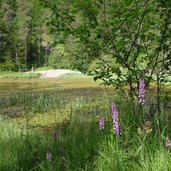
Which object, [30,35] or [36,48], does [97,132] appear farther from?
[36,48]

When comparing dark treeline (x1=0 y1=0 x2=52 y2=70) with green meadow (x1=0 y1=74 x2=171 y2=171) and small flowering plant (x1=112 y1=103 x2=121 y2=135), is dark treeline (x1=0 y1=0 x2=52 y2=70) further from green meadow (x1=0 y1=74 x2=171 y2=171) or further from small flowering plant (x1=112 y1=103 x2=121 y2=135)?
small flowering plant (x1=112 y1=103 x2=121 y2=135)

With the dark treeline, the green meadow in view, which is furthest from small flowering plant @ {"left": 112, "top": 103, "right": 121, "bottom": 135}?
the dark treeline

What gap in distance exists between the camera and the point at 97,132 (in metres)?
4.89

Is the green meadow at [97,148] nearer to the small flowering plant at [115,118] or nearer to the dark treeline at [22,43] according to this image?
the small flowering plant at [115,118]

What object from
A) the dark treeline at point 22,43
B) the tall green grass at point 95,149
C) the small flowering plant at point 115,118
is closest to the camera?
the small flowering plant at point 115,118

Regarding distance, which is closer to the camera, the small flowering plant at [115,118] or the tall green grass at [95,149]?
the small flowering plant at [115,118]

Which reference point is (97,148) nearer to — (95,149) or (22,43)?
(95,149)

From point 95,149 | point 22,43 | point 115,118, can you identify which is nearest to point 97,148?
point 95,149

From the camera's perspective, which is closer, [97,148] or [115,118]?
[115,118]

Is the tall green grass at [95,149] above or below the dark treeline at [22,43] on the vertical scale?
below

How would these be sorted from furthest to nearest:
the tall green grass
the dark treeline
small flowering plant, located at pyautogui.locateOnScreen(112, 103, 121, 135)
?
1. the dark treeline
2. the tall green grass
3. small flowering plant, located at pyautogui.locateOnScreen(112, 103, 121, 135)

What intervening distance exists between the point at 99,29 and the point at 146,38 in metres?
0.73

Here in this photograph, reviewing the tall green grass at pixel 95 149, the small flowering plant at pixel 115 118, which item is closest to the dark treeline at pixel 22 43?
the tall green grass at pixel 95 149

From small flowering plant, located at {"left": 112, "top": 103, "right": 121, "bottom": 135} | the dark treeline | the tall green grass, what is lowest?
the tall green grass
